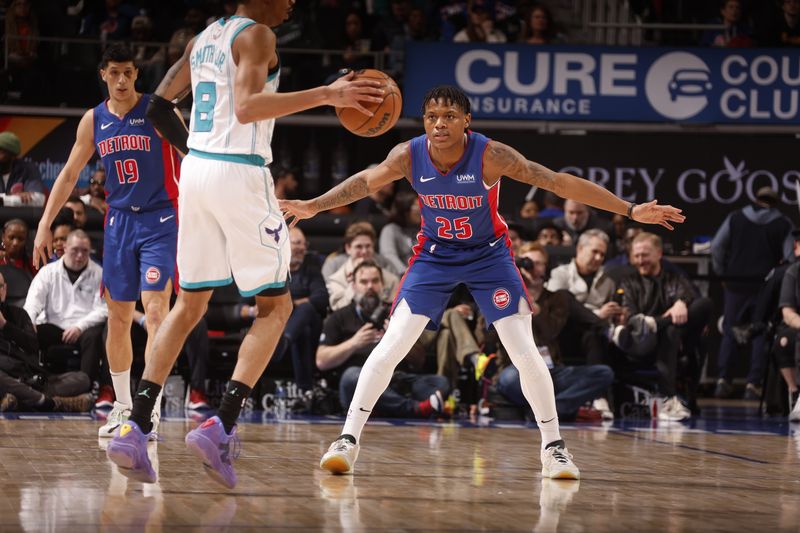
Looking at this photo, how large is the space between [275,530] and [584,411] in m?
5.89

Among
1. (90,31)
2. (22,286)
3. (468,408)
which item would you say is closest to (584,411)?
(468,408)

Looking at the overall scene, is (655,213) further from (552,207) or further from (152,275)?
(552,207)

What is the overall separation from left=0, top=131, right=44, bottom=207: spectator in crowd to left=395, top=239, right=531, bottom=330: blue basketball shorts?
652 cm

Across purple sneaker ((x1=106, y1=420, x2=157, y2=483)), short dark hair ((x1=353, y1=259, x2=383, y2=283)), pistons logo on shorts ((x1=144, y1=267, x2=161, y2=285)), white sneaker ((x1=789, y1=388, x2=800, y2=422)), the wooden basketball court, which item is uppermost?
short dark hair ((x1=353, y1=259, x2=383, y2=283))

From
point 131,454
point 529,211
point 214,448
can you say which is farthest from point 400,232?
point 131,454

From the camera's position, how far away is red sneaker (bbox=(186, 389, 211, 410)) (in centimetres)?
941

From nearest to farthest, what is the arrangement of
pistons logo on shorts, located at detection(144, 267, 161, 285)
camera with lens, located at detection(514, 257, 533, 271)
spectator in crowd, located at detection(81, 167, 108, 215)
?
1. pistons logo on shorts, located at detection(144, 267, 161, 285)
2. camera with lens, located at detection(514, 257, 533, 271)
3. spectator in crowd, located at detection(81, 167, 108, 215)

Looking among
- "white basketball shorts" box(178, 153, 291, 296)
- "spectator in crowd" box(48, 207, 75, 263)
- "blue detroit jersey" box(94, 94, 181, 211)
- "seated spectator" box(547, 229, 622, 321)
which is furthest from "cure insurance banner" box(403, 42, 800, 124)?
"white basketball shorts" box(178, 153, 291, 296)

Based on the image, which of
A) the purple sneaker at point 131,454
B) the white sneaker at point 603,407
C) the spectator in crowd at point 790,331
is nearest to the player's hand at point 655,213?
the purple sneaker at point 131,454

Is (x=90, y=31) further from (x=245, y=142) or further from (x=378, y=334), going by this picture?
(x=245, y=142)

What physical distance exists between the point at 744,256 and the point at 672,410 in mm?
3152

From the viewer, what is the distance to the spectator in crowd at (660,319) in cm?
984

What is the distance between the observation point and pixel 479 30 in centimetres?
1402

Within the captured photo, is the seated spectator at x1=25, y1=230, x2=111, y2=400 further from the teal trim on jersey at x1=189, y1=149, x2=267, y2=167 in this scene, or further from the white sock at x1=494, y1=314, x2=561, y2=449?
the teal trim on jersey at x1=189, y1=149, x2=267, y2=167
